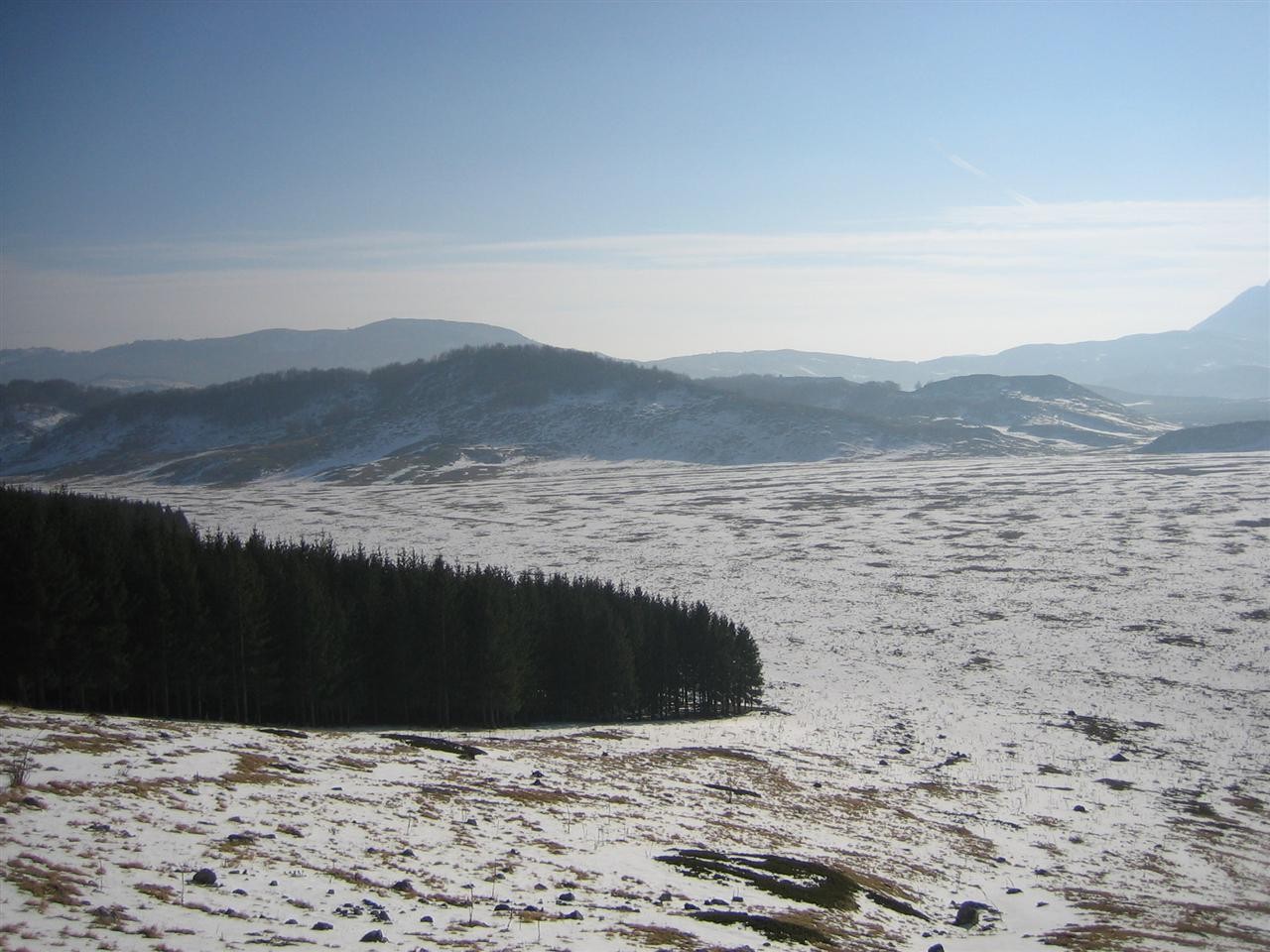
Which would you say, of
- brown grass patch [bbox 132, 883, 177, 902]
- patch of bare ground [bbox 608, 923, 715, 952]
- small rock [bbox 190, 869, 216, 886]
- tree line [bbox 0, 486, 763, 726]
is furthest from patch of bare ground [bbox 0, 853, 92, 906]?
tree line [bbox 0, 486, 763, 726]

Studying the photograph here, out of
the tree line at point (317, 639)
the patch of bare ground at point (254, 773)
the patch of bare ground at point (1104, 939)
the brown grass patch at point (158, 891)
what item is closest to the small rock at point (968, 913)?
the patch of bare ground at point (1104, 939)

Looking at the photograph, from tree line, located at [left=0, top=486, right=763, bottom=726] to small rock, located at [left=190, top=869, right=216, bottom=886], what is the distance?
24.2 m

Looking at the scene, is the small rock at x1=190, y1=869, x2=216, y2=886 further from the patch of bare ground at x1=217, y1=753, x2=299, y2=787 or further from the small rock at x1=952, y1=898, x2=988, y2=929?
the small rock at x1=952, y1=898, x2=988, y2=929

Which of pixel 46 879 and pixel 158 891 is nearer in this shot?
pixel 46 879

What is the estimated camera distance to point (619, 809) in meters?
27.0

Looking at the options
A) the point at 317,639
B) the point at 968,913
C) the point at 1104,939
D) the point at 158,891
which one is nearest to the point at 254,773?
the point at 158,891

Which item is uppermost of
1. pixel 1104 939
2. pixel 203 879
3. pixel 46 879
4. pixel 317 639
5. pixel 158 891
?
pixel 46 879

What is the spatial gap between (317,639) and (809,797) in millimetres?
23853

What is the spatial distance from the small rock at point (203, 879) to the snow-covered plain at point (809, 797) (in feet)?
1.30

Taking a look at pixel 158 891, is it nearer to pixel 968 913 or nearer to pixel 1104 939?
pixel 968 913

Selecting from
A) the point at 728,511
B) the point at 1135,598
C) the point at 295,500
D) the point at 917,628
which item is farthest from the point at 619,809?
the point at 295,500

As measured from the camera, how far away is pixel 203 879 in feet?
49.9

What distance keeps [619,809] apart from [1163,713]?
38085 millimetres

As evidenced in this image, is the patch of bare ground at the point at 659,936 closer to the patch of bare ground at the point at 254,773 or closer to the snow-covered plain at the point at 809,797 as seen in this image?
the snow-covered plain at the point at 809,797
